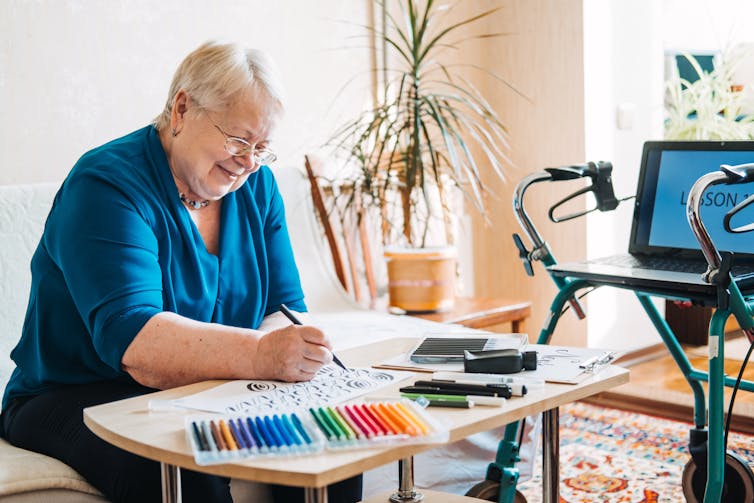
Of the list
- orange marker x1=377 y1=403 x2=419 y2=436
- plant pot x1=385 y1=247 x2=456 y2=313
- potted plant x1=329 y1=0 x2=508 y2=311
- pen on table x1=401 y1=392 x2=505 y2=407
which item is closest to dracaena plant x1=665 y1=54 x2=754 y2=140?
potted plant x1=329 y1=0 x2=508 y2=311

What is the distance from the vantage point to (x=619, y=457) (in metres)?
2.64

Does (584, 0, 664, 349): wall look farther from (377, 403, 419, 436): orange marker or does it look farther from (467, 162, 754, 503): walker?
(377, 403, 419, 436): orange marker

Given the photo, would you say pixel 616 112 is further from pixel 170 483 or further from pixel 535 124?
pixel 170 483

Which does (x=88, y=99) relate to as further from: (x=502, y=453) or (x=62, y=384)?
(x=502, y=453)

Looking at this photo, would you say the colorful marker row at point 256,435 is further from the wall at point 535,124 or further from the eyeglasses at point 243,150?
the wall at point 535,124

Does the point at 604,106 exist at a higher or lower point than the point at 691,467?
higher

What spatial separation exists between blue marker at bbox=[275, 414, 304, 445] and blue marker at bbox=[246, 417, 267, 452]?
0.03 meters

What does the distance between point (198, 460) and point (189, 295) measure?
2.18 ft

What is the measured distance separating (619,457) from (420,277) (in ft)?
2.56

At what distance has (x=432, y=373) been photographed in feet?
4.45

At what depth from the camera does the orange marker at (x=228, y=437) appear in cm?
101

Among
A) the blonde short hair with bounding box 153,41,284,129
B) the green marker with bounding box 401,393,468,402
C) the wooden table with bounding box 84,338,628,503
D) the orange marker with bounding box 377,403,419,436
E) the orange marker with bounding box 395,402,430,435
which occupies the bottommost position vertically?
the wooden table with bounding box 84,338,628,503

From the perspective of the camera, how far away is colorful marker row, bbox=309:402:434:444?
1038 millimetres

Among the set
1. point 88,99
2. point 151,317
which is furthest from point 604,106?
point 151,317
